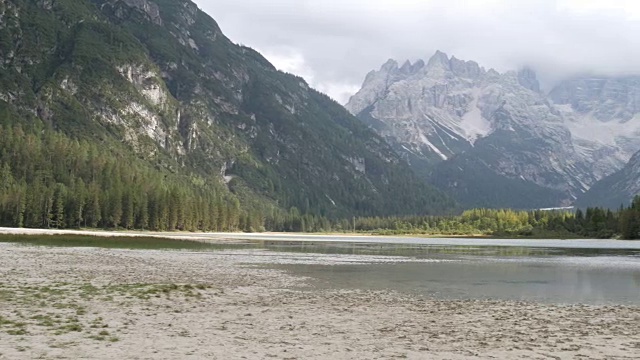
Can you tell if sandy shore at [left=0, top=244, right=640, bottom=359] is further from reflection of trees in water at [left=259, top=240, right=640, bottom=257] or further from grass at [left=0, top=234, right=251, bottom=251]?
reflection of trees in water at [left=259, top=240, right=640, bottom=257]

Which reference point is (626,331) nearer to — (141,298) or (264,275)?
(141,298)

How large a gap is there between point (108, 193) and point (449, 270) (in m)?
156

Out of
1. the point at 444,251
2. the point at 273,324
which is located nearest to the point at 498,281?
the point at 273,324

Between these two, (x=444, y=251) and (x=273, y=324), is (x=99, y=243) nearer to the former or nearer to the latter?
(x=444, y=251)

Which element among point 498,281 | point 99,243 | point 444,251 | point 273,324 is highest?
point 99,243

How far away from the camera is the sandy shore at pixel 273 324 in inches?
894

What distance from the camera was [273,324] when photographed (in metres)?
29.2

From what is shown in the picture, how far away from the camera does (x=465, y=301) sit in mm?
40000

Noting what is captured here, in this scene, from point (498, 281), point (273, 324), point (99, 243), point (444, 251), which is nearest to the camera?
point (273, 324)

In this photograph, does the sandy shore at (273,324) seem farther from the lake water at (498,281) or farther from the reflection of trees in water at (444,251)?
the reflection of trees in water at (444,251)

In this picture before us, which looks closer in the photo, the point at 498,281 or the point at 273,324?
the point at 273,324

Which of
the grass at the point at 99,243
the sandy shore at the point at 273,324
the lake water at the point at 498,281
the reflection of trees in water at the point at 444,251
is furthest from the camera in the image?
the reflection of trees in water at the point at 444,251

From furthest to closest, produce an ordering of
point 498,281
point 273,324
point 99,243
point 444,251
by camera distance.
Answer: point 444,251, point 99,243, point 498,281, point 273,324

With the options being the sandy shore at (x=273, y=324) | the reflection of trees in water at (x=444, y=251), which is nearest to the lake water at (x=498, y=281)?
the sandy shore at (x=273, y=324)
